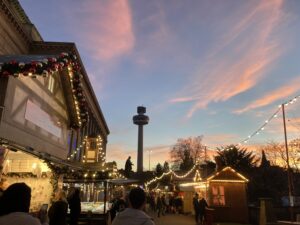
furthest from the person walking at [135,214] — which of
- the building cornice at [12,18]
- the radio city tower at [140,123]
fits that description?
the radio city tower at [140,123]

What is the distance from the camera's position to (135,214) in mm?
3801

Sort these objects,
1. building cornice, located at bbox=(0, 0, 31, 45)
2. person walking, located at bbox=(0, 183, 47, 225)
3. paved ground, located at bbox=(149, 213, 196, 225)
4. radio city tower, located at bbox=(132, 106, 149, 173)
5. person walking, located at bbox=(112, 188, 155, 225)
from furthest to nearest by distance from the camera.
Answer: radio city tower, located at bbox=(132, 106, 149, 173) → building cornice, located at bbox=(0, 0, 31, 45) → paved ground, located at bbox=(149, 213, 196, 225) → person walking, located at bbox=(112, 188, 155, 225) → person walking, located at bbox=(0, 183, 47, 225)

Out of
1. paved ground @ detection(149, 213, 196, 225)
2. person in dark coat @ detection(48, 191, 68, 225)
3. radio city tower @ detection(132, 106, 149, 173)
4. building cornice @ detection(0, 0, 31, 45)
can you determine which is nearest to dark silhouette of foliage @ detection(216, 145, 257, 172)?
paved ground @ detection(149, 213, 196, 225)

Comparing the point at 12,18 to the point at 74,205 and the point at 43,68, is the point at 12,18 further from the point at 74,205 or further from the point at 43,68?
the point at 43,68

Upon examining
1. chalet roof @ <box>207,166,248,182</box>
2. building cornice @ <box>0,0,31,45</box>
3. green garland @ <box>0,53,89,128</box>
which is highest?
building cornice @ <box>0,0,31,45</box>

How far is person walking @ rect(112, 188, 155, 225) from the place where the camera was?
12.3 ft

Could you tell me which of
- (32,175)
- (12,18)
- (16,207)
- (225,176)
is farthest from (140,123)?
(16,207)

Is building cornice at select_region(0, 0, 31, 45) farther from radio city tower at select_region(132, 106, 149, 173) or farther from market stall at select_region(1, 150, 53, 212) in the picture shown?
radio city tower at select_region(132, 106, 149, 173)

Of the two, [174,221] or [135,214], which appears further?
[174,221]

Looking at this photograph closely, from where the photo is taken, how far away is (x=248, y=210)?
84.2 feet

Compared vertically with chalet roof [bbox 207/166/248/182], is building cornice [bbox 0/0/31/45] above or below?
above

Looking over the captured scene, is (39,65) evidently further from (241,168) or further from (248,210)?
(241,168)

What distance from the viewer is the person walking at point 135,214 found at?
3.74 metres

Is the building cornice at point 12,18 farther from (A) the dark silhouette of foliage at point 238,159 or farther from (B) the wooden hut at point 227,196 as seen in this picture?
(A) the dark silhouette of foliage at point 238,159
